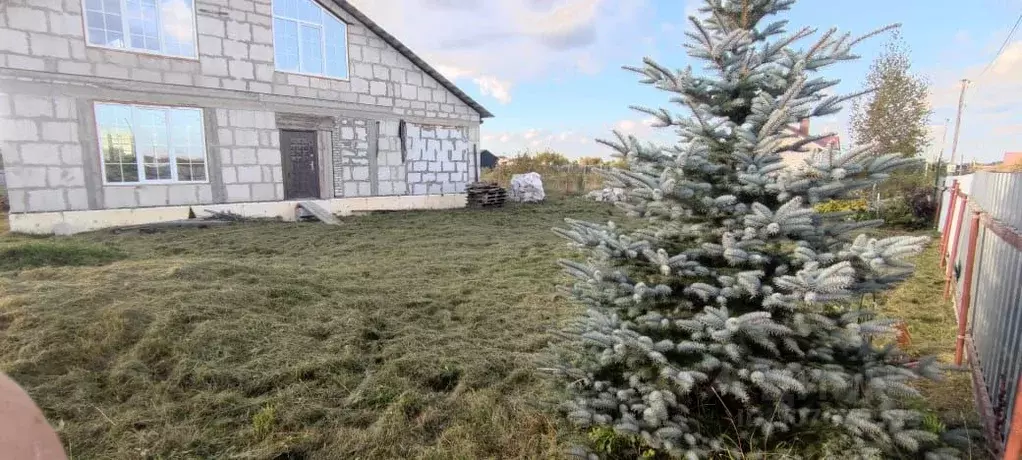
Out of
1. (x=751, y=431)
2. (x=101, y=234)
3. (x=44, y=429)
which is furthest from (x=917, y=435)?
(x=101, y=234)

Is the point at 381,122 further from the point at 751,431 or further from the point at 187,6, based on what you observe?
the point at 751,431

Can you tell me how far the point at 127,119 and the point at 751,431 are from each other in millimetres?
10846

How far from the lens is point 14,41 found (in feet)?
24.9

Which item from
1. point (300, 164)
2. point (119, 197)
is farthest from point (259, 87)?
point (119, 197)

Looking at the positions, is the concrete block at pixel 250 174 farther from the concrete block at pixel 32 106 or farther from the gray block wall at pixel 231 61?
the concrete block at pixel 32 106

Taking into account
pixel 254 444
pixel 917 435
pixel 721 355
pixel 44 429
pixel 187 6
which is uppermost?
pixel 187 6

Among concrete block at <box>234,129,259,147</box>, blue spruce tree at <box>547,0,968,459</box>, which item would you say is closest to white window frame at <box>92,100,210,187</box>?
concrete block at <box>234,129,259,147</box>

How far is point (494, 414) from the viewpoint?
98.7 inches

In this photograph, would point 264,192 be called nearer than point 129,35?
No

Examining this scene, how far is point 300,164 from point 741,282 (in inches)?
429

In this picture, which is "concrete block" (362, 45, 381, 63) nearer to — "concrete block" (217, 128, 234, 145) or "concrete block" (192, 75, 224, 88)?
"concrete block" (192, 75, 224, 88)

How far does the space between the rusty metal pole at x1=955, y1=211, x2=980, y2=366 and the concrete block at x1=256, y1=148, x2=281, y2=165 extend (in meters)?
11.1

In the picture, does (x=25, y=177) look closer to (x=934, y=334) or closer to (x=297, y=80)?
(x=297, y=80)

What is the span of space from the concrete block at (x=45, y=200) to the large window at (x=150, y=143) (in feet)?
2.42
